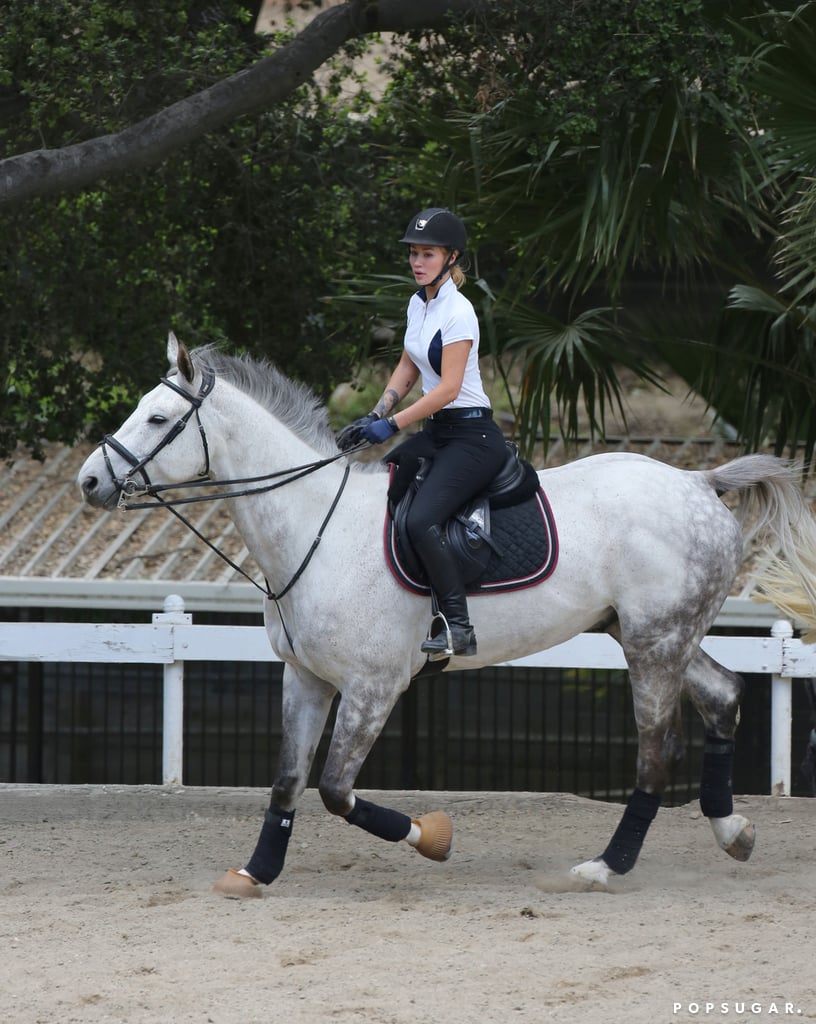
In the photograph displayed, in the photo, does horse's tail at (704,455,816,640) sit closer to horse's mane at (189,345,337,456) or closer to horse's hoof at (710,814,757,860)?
horse's hoof at (710,814,757,860)

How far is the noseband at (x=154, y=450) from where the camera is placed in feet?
16.3

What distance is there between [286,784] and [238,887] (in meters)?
0.46

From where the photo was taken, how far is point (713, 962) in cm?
443

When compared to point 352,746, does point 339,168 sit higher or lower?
higher

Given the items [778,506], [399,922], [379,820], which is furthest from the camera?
[778,506]

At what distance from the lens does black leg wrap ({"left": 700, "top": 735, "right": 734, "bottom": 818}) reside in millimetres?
5672

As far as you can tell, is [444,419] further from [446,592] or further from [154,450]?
[154,450]

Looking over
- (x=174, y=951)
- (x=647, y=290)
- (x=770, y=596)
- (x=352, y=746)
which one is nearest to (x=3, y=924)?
(x=174, y=951)

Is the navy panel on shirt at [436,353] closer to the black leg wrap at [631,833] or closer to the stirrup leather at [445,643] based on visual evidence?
the stirrup leather at [445,643]

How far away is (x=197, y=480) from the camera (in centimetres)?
530

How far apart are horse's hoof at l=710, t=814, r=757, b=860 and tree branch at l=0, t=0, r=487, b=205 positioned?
4821 millimetres

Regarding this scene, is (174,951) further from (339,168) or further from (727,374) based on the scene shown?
(339,168)

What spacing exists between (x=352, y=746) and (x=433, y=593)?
0.71 m

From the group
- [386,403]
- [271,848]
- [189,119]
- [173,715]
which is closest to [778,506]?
[386,403]
